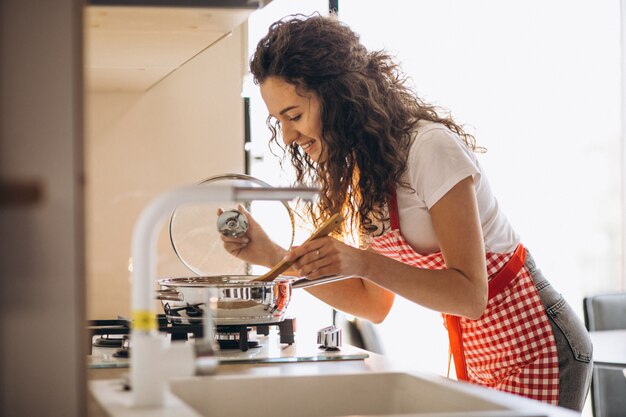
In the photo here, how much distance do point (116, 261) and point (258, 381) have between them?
275 millimetres

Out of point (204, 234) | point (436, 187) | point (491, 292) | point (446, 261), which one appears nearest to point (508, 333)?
point (491, 292)

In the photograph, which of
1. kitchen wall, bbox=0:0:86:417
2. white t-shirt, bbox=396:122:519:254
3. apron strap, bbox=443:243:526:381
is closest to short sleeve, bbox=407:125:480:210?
white t-shirt, bbox=396:122:519:254

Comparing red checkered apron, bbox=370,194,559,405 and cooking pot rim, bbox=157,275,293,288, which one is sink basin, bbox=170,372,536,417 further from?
red checkered apron, bbox=370,194,559,405

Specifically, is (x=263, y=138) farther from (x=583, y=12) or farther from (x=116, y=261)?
(x=116, y=261)

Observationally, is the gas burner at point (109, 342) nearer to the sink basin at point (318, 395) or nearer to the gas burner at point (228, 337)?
the gas burner at point (228, 337)

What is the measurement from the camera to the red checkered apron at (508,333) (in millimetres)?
1621

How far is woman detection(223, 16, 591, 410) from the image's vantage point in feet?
4.99

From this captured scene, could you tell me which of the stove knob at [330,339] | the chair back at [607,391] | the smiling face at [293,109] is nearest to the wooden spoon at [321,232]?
the stove knob at [330,339]

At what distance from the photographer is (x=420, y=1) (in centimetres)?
362

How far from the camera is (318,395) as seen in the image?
1.33 metres

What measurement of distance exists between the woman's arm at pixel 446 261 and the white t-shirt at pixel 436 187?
1.0 inches

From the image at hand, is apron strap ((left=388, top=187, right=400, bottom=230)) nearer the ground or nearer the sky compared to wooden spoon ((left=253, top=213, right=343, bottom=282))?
nearer the sky

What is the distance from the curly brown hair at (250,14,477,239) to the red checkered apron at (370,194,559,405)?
0.08 metres

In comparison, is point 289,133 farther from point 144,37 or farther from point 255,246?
point 144,37
